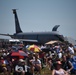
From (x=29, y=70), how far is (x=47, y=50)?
11.6m

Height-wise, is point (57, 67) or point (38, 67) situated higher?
point (57, 67)

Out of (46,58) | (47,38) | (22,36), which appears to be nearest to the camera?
(46,58)

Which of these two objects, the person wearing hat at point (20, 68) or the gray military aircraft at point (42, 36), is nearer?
the person wearing hat at point (20, 68)

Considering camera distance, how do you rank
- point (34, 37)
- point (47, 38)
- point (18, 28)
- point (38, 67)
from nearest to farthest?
point (38, 67), point (47, 38), point (34, 37), point (18, 28)

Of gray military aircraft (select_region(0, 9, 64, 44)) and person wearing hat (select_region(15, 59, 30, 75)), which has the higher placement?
person wearing hat (select_region(15, 59, 30, 75))

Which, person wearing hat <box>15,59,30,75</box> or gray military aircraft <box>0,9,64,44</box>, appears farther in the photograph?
gray military aircraft <box>0,9,64,44</box>

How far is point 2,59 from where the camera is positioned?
13.6 m

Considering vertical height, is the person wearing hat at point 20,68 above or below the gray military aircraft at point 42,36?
above

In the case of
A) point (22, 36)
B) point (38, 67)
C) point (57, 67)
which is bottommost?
point (22, 36)

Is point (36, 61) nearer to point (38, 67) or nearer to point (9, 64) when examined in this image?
point (38, 67)

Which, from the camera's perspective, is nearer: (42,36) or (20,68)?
(20,68)

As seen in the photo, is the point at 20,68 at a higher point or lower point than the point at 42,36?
higher

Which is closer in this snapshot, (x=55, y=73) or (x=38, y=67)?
(x=55, y=73)

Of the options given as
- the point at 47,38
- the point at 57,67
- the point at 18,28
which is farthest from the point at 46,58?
the point at 18,28
